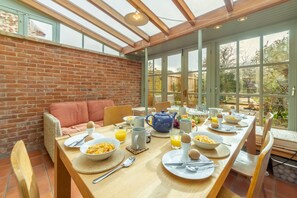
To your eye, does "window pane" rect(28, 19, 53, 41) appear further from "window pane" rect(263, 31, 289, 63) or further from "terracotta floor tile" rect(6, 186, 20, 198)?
"window pane" rect(263, 31, 289, 63)

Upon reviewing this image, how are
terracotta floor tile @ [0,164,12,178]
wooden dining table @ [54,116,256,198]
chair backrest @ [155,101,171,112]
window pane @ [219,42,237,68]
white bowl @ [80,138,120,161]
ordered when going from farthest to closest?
window pane @ [219,42,237,68], chair backrest @ [155,101,171,112], terracotta floor tile @ [0,164,12,178], white bowl @ [80,138,120,161], wooden dining table @ [54,116,256,198]

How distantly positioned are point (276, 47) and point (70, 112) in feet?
11.8

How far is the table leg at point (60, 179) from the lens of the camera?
37.5 inches

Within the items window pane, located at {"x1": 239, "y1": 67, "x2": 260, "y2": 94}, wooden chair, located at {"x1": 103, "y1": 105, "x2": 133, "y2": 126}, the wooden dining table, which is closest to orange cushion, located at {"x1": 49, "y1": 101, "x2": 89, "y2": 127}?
wooden chair, located at {"x1": 103, "y1": 105, "x2": 133, "y2": 126}

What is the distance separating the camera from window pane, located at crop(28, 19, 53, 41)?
2.66 metres

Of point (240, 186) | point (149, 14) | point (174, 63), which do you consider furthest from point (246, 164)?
point (174, 63)

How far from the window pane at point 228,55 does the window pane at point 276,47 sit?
0.45 meters

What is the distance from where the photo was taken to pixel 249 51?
2422 mm

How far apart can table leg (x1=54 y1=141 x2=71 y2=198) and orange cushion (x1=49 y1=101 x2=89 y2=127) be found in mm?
1532

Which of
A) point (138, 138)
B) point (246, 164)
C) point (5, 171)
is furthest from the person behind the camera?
point (5, 171)

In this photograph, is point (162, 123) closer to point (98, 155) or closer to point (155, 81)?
point (98, 155)

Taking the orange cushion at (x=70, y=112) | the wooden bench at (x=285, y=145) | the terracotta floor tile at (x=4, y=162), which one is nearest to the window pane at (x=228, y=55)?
the wooden bench at (x=285, y=145)

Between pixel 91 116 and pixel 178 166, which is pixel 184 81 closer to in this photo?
pixel 91 116

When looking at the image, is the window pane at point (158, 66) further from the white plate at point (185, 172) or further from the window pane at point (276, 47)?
the white plate at point (185, 172)
